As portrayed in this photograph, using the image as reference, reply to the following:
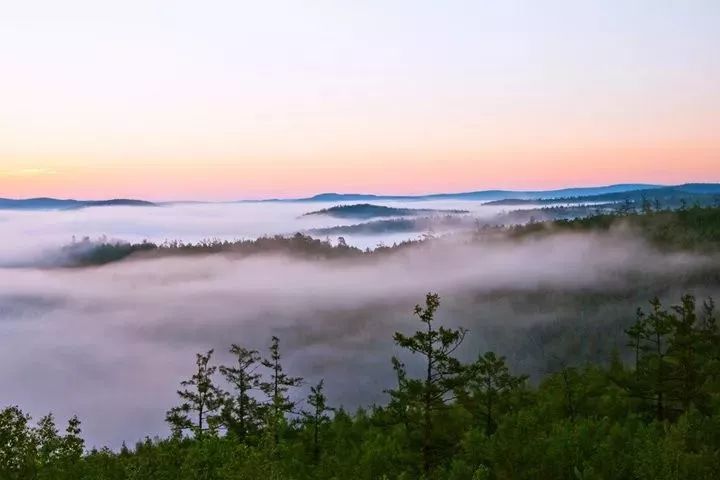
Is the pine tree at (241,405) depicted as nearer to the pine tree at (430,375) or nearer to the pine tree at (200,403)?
the pine tree at (200,403)

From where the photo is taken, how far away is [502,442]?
133 feet

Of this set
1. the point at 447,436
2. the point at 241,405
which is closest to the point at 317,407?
the point at 241,405

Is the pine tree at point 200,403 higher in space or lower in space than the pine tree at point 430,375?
lower

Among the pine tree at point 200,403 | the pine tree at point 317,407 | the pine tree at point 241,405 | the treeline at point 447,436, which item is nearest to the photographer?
the treeline at point 447,436

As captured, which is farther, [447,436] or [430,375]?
[447,436]

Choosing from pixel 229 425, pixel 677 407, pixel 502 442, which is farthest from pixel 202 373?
pixel 677 407

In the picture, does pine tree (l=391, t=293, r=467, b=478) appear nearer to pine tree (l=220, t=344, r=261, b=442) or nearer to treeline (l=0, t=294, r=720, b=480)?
treeline (l=0, t=294, r=720, b=480)

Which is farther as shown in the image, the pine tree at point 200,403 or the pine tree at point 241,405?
the pine tree at point 241,405

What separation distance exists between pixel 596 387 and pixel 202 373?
141 feet

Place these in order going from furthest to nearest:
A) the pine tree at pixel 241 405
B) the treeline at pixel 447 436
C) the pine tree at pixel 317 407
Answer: the pine tree at pixel 241 405, the pine tree at pixel 317 407, the treeline at pixel 447 436

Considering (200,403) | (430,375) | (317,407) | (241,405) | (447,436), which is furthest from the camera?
(241,405)

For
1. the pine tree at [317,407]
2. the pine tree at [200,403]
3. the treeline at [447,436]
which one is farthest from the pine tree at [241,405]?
the pine tree at [317,407]

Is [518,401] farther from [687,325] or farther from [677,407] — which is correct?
[687,325]

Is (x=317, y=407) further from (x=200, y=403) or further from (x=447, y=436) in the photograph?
(x=447, y=436)
